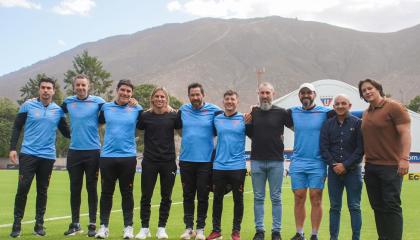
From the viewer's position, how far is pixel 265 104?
7590 mm

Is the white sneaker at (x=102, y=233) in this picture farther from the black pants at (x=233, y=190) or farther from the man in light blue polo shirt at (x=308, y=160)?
the man in light blue polo shirt at (x=308, y=160)

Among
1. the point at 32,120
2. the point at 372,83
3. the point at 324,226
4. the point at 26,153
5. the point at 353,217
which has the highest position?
the point at 372,83

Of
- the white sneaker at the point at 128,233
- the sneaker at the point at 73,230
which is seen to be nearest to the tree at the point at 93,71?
the sneaker at the point at 73,230

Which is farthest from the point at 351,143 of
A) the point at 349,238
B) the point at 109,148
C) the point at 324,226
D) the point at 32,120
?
the point at 32,120

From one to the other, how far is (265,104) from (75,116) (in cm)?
284

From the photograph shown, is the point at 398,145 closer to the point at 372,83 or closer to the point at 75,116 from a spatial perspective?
the point at 372,83

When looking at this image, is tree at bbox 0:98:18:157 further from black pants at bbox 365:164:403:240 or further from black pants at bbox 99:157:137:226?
black pants at bbox 365:164:403:240

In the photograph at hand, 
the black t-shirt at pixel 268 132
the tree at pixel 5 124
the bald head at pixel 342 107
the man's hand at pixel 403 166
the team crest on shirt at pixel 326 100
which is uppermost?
the team crest on shirt at pixel 326 100

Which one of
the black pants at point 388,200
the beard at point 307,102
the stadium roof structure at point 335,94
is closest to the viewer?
the black pants at point 388,200

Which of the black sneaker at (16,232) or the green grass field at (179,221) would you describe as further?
the green grass field at (179,221)

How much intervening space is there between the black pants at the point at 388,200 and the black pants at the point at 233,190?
1928 mm

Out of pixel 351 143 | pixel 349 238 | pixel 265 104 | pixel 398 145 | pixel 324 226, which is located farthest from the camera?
pixel 324 226

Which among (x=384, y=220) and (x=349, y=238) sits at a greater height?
(x=384, y=220)

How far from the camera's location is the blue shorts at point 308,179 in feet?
24.0
